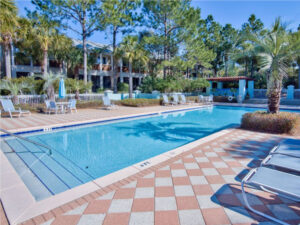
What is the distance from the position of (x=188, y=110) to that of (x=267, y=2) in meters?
8.82

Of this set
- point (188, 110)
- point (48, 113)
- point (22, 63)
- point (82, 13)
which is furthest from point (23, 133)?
point (22, 63)

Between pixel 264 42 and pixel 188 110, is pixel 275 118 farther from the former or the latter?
pixel 188 110

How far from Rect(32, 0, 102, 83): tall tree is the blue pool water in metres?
11.4

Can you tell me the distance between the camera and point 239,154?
4727 mm

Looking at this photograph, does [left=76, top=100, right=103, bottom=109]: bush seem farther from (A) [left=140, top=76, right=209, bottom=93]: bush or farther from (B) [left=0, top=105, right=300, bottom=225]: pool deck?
(B) [left=0, top=105, right=300, bottom=225]: pool deck

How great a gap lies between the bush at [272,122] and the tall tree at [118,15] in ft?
53.7

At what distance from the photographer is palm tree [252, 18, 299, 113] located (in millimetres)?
6855

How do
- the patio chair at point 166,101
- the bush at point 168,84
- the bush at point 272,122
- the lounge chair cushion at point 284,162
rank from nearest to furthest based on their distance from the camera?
the lounge chair cushion at point 284,162 < the bush at point 272,122 < the patio chair at point 166,101 < the bush at point 168,84

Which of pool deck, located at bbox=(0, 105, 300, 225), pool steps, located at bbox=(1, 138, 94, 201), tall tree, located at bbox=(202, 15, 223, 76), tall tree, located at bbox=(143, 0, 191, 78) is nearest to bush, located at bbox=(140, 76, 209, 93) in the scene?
tall tree, located at bbox=(143, 0, 191, 78)

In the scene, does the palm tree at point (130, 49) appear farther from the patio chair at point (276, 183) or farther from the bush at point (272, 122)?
the patio chair at point (276, 183)

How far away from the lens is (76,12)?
18.8 metres

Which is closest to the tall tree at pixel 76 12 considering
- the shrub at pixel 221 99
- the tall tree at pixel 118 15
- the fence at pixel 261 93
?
the tall tree at pixel 118 15

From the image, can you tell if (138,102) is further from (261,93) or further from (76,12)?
(261,93)

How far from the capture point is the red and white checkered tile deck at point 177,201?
2.44 metres
